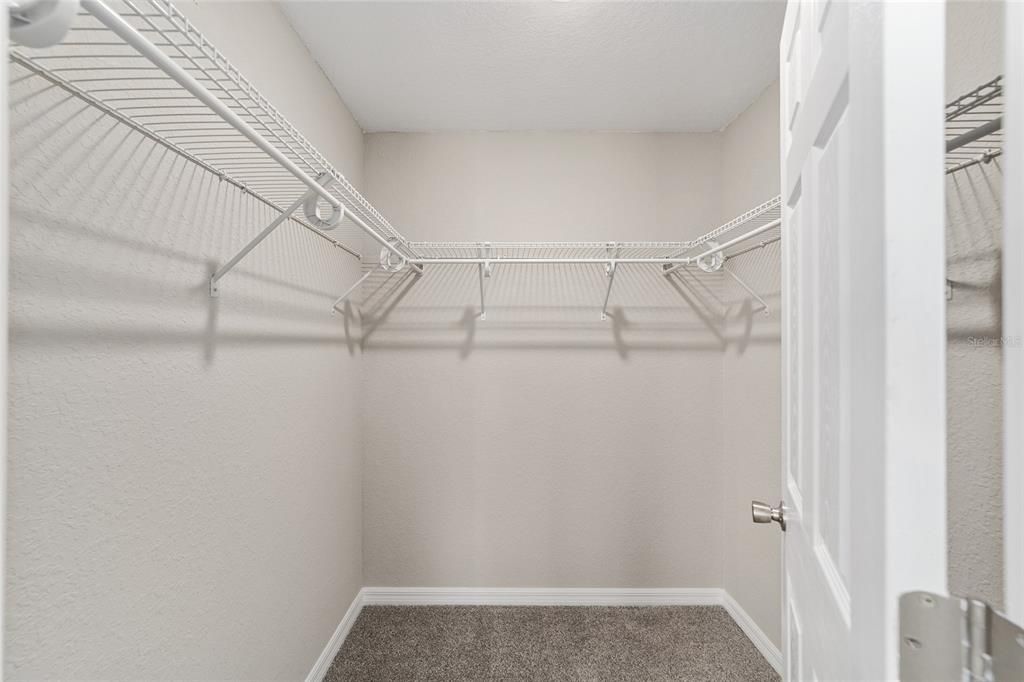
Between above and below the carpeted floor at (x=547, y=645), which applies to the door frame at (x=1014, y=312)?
above

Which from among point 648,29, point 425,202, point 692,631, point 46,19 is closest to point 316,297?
point 425,202

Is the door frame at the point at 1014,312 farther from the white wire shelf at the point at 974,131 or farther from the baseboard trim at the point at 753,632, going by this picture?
the baseboard trim at the point at 753,632

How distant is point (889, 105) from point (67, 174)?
3.76ft

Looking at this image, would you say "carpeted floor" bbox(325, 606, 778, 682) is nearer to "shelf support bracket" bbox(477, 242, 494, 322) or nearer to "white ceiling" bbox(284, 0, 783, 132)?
"shelf support bracket" bbox(477, 242, 494, 322)

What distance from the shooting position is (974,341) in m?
0.71

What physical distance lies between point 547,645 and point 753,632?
91 centimetres

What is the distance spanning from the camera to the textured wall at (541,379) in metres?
2.23

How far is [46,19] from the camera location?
0.46 metres

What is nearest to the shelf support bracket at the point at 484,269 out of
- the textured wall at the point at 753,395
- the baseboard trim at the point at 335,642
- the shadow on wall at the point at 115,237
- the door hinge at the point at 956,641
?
the shadow on wall at the point at 115,237

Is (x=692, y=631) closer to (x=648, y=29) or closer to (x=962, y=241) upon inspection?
(x=962, y=241)

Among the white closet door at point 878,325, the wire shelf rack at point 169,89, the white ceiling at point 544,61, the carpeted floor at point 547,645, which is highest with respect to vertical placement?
the white ceiling at point 544,61

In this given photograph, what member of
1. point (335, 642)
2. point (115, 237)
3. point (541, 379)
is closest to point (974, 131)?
point (115, 237)

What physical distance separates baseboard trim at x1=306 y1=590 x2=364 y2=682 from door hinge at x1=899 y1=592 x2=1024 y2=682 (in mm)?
1927

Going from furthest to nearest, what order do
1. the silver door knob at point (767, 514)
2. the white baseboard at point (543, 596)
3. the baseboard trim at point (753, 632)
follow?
the white baseboard at point (543, 596) → the baseboard trim at point (753, 632) → the silver door knob at point (767, 514)
